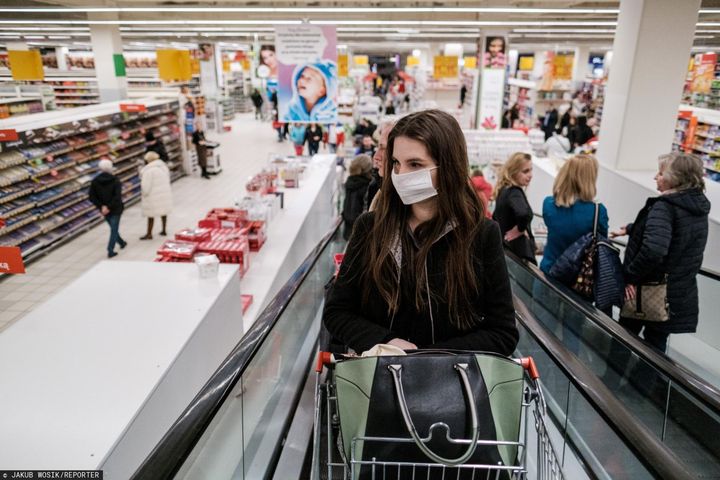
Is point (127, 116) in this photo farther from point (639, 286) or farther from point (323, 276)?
point (639, 286)

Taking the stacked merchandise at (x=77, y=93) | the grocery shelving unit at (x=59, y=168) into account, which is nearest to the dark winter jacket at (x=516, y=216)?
the grocery shelving unit at (x=59, y=168)

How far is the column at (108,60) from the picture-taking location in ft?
41.2

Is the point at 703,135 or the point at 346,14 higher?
the point at 346,14

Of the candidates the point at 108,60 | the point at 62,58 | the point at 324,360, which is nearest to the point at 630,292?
the point at 324,360

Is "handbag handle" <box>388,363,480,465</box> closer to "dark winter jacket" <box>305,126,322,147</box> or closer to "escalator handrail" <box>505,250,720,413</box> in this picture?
"escalator handrail" <box>505,250,720,413</box>

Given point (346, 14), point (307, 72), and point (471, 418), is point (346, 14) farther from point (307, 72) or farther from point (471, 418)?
point (471, 418)

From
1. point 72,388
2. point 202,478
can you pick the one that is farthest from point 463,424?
point 72,388

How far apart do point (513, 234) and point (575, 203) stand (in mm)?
755

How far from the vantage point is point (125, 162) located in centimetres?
1248

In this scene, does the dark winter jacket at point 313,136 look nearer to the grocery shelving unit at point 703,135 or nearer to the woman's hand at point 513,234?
the grocery shelving unit at point 703,135

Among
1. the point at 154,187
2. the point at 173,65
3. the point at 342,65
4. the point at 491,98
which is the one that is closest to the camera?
the point at 154,187

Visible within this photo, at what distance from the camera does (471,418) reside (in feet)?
4.21

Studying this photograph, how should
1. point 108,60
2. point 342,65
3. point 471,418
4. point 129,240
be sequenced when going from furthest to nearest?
point 342,65
point 108,60
point 129,240
point 471,418

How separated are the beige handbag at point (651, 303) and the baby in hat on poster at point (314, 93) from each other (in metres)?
5.44
